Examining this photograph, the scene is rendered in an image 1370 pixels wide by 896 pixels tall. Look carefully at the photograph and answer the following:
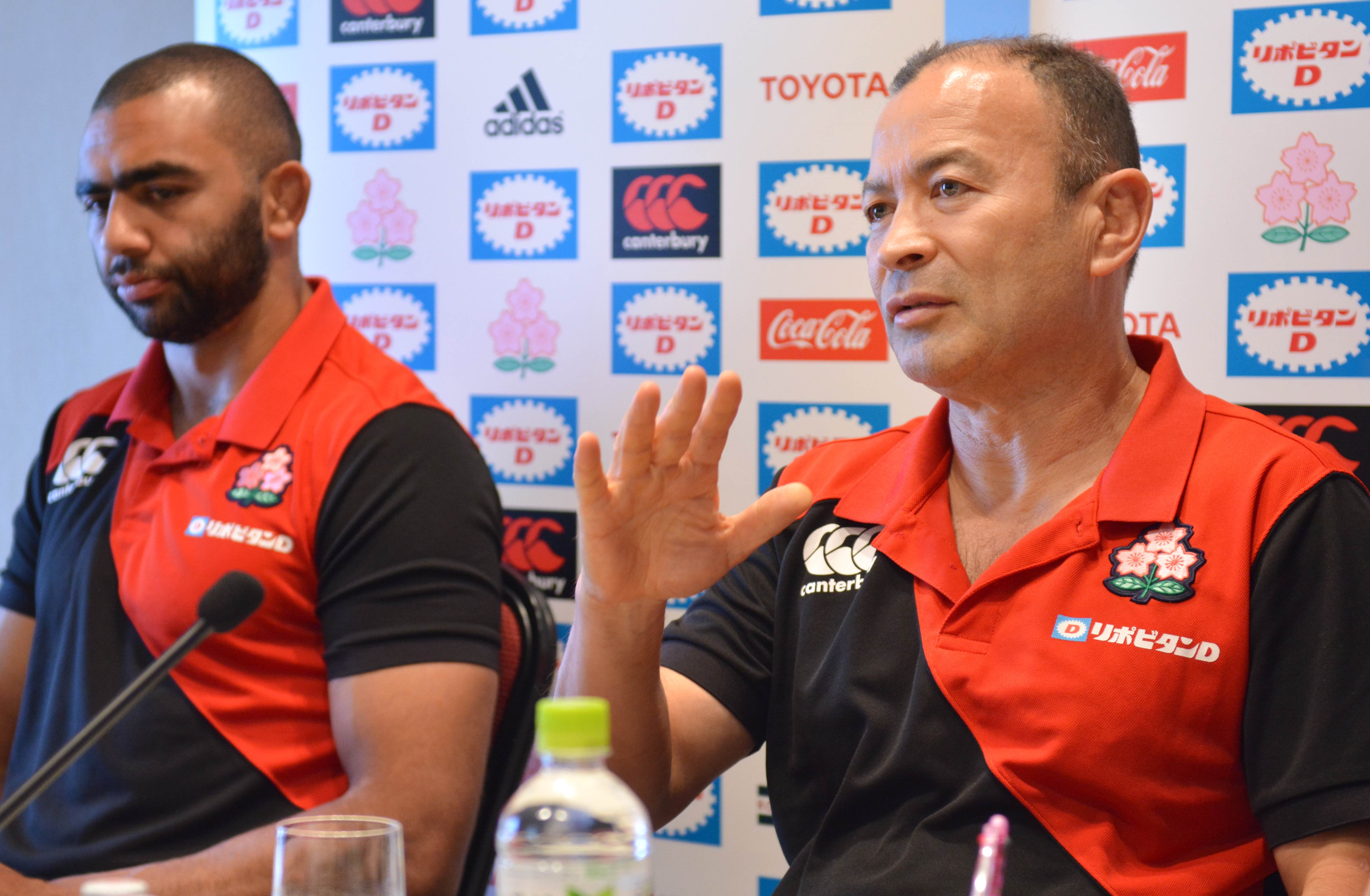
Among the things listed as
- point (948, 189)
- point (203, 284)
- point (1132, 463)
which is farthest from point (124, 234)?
point (1132, 463)

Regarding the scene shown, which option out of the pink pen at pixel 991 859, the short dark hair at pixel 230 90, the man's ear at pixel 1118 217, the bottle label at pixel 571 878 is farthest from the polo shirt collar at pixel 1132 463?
the short dark hair at pixel 230 90

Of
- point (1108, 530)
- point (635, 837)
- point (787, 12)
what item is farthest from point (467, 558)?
point (787, 12)

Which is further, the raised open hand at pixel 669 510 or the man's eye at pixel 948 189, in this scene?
the man's eye at pixel 948 189

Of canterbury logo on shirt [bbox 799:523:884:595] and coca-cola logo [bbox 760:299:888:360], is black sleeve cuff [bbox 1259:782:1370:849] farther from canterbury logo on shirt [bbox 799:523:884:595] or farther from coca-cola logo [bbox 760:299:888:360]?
coca-cola logo [bbox 760:299:888:360]

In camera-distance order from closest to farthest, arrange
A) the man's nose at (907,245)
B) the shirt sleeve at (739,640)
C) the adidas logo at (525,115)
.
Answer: the man's nose at (907,245), the shirt sleeve at (739,640), the adidas logo at (525,115)

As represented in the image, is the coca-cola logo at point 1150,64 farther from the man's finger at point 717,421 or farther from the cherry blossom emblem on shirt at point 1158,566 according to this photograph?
the man's finger at point 717,421

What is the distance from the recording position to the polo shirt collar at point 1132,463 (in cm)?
127

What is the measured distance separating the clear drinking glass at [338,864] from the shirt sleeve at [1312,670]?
825 millimetres

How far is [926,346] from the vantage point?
1364mm

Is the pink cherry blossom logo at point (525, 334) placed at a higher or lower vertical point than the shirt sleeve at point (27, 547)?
higher

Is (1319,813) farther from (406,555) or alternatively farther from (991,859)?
(406,555)

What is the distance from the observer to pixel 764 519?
1.17 meters

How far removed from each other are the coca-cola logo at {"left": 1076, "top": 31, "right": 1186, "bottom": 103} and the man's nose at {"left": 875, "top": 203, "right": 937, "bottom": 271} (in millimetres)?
728

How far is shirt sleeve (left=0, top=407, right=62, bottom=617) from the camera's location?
1.85m
